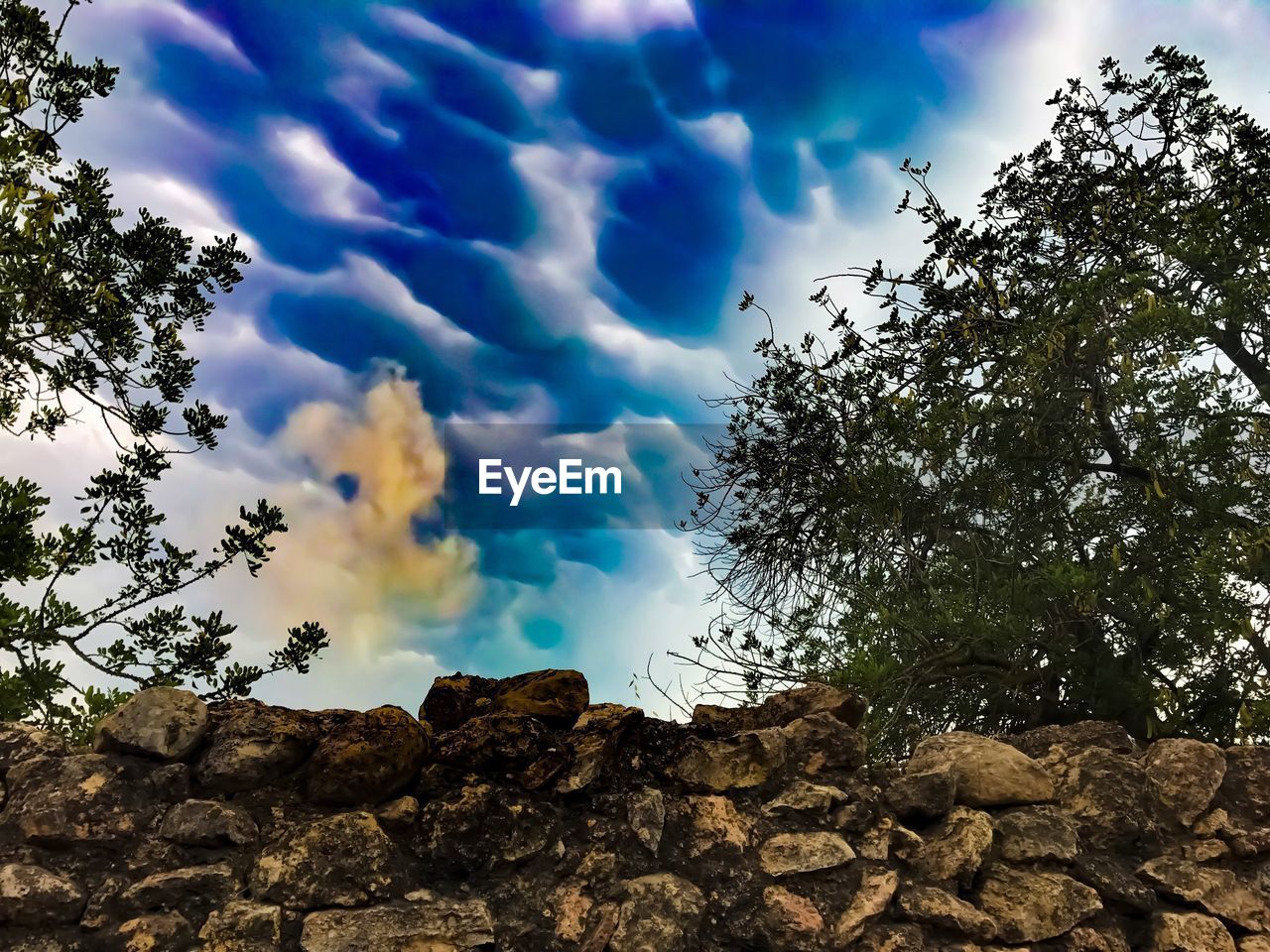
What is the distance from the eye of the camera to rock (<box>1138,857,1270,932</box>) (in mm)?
3512

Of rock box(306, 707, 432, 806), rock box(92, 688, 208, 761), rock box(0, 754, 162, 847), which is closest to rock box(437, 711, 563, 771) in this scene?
rock box(306, 707, 432, 806)

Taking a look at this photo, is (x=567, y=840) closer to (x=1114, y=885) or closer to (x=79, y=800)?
(x=79, y=800)

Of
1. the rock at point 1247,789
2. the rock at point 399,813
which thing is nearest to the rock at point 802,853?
the rock at point 399,813

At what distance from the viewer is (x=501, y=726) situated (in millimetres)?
3188

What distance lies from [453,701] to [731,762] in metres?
1.04

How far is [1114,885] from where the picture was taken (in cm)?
343

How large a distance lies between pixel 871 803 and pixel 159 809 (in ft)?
7.46

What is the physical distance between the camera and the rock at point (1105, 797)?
141 inches

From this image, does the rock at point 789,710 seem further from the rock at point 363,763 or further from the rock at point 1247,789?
the rock at point 1247,789

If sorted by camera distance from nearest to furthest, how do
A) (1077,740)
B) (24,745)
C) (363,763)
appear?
(363,763)
(24,745)
(1077,740)

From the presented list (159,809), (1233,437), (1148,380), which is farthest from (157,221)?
(1233,437)

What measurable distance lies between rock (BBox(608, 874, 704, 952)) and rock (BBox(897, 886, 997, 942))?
27.9 inches

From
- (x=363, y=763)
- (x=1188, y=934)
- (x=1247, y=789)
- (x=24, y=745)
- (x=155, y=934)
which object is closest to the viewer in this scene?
(x=155, y=934)

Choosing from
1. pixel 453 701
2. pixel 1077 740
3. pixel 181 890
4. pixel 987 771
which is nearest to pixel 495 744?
pixel 453 701
